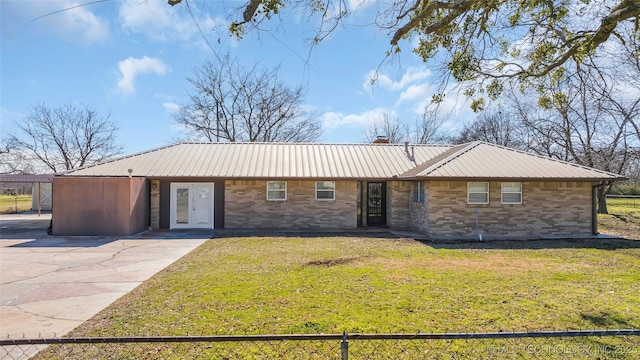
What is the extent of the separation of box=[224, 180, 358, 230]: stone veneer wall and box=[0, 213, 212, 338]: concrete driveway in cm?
228

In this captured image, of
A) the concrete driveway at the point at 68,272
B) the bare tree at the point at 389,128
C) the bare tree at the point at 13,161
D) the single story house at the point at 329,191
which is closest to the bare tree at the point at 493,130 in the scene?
the bare tree at the point at 389,128

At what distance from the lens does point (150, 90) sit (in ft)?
52.6

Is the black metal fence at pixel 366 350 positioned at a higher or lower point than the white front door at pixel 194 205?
lower

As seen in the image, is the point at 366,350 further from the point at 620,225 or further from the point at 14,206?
the point at 14,206

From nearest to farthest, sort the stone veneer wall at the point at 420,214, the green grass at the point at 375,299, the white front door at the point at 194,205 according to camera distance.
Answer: the green grass at the point at 375,299, the stone veneer wall at the point at 420,214, the white front door at the point at 194,205

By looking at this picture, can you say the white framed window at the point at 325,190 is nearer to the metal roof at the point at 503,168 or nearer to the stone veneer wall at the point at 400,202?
the stone veneer wall at the point at 400,202

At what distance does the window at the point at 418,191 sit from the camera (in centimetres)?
1461

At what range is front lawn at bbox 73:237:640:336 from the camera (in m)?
4.81

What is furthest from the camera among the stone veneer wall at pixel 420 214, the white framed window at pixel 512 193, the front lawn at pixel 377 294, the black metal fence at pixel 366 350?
the white framed window at pixel 512 193

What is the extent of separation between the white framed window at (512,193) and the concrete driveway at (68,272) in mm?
11561

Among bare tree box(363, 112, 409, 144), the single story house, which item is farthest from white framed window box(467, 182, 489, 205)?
bare tree box(363, 112, 409, 144)

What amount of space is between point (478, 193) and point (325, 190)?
20.8 feet

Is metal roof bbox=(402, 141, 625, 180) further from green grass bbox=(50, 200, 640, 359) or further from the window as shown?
green grass bbox=(50, 200, 640, 359)

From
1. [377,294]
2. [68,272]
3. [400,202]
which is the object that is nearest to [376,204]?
[400,202]
